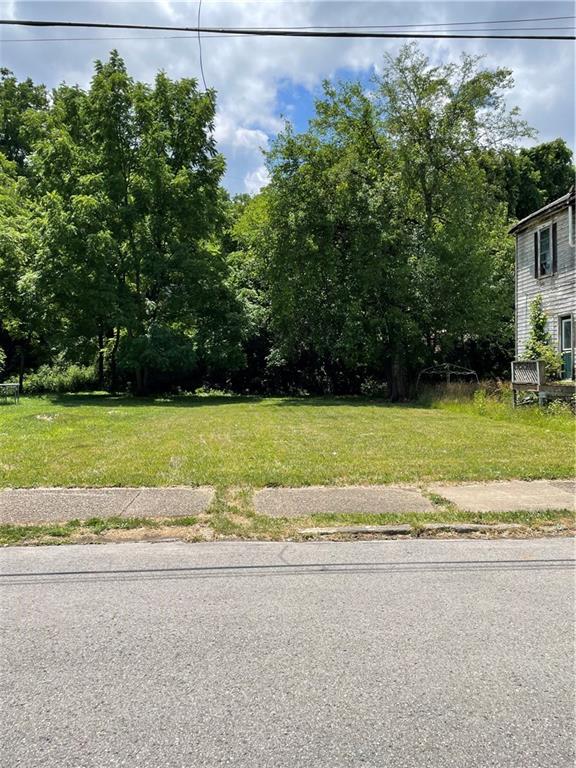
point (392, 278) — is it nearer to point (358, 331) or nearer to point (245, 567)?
point (358, 331)

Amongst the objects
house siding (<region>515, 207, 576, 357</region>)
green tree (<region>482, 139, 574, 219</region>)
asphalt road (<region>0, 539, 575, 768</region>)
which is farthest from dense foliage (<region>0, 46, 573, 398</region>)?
asphalt road (<region>0, 539, 575, 768</region>)

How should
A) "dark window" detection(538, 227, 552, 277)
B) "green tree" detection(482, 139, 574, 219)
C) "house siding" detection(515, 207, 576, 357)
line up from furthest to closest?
"green tree" detection(482, 139, 574, 219), "dark window" detection(538, 227, 552, 277), "house siding" detection(515, 207, 576, 357)

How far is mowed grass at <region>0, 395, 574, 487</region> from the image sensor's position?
790 cm

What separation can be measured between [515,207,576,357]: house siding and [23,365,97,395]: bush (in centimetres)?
2206

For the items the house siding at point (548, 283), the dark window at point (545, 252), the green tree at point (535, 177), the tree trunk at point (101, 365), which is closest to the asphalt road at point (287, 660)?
the house siding at point (548, 283)

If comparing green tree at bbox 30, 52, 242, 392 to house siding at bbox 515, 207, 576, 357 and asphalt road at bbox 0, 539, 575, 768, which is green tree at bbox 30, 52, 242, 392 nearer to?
house siding at bbox 515, 207, 576, 357

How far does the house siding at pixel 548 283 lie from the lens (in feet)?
56.2

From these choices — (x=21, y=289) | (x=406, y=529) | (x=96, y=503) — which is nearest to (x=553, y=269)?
(x=406, y=529)

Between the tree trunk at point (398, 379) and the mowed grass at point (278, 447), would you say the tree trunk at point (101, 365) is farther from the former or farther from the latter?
the tree trunk at point (398, 379)

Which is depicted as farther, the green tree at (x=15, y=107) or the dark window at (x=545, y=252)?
the green tree at (x=15, y=107)

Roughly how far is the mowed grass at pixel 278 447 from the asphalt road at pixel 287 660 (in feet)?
9.98

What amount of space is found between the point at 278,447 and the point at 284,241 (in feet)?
48.3

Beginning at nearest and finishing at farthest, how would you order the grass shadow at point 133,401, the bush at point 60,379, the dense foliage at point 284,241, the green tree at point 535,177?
the grass shadow at point 133,401
the dense foliage at point 284,241
the bush at point 60,379
the green tree at point 535,177

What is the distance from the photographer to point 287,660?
3.16 metres
